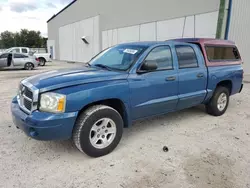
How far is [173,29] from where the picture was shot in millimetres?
14898

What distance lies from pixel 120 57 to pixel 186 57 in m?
1.35

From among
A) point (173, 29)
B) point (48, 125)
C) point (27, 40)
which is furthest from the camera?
point (27, 40)

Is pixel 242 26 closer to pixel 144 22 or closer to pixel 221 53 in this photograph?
pixel 144 22

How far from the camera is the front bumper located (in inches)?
114

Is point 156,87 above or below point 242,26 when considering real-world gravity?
below

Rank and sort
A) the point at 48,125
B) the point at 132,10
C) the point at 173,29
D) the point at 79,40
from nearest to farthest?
1. the point at 48,125
2. the point at 173,29
3. the point at 132,10
4. the point at 79,40

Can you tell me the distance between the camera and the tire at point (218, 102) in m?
5.19

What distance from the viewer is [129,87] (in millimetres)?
3529

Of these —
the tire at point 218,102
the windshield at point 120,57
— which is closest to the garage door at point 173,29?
the tire at point 218,102

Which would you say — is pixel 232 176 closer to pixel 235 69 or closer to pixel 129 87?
pixel 129 87

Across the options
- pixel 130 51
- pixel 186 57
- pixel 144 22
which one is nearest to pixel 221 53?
pixel 186 57

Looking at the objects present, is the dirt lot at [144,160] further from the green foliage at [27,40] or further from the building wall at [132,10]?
the green foliage at [27,40]

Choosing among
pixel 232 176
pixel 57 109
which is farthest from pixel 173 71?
pixel 57 109

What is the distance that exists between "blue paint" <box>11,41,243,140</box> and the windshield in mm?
133
